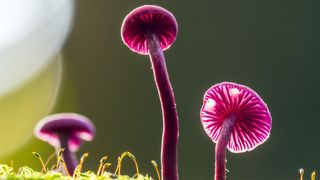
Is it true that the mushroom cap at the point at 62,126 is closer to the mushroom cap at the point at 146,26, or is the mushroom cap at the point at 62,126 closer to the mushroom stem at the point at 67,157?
the mushroom stem at the point at 67,157

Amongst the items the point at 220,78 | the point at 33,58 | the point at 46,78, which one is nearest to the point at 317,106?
the point at 220,78

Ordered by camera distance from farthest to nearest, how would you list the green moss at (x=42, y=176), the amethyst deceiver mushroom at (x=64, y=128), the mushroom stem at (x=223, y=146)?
the amethyst deceiver mushroom at (x=64, y=128) → the mushroom stem at (x=223, y=146) → the green moss at (x=42, y=176)

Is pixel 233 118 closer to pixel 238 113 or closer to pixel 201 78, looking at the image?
pixel 238 113

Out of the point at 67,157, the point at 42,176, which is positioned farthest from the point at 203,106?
the point at 67,157

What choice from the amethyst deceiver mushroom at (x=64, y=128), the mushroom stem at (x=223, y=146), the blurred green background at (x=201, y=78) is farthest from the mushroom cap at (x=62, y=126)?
the blurred green background at (x=201, y=78)

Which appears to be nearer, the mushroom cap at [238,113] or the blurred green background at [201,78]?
the mushroom cap at [238,113]

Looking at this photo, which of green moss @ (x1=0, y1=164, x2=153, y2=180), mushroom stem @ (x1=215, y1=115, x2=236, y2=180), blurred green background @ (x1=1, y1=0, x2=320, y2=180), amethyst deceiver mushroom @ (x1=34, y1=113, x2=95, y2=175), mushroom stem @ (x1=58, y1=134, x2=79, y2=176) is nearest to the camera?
green moss @ (x1=0, y1=164, x2=153, y2=180)

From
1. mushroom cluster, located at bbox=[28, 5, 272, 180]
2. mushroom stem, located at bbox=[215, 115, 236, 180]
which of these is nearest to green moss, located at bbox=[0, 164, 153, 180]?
mushroom cluster, located at bbox=[28, 5, 272, 180]

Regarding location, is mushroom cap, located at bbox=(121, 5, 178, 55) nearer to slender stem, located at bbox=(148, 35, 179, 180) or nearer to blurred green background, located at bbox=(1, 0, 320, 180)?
slender stem, located at bbox=(148, 35, 179, 180)
